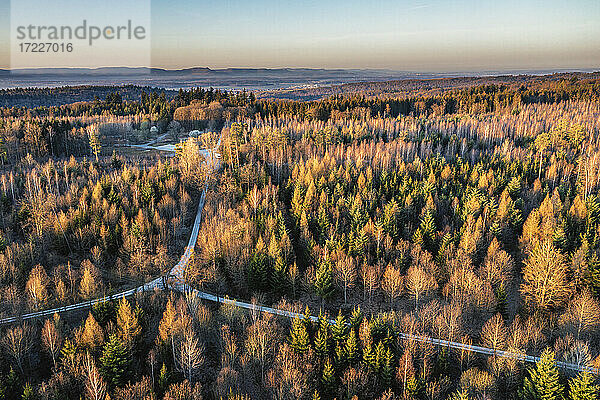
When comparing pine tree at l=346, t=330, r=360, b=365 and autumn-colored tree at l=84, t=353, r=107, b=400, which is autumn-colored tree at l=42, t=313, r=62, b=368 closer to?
autumn-colored tree at l=84, t=353, r=107, b=400

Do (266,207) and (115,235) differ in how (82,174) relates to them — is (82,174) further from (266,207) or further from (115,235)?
(266,207)

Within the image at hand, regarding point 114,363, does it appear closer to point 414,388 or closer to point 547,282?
point 414,388

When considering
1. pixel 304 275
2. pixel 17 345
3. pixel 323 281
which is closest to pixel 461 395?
pixel 323 281

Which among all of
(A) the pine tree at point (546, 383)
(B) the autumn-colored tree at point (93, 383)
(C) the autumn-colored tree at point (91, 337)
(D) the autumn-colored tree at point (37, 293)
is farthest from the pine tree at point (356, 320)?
(D) the autumn-colored tree at point (37, 293)

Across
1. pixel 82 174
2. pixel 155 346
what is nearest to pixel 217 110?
pixel 82 174

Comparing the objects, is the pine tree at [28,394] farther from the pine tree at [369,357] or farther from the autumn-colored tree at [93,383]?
the pine tree at [369,357]
